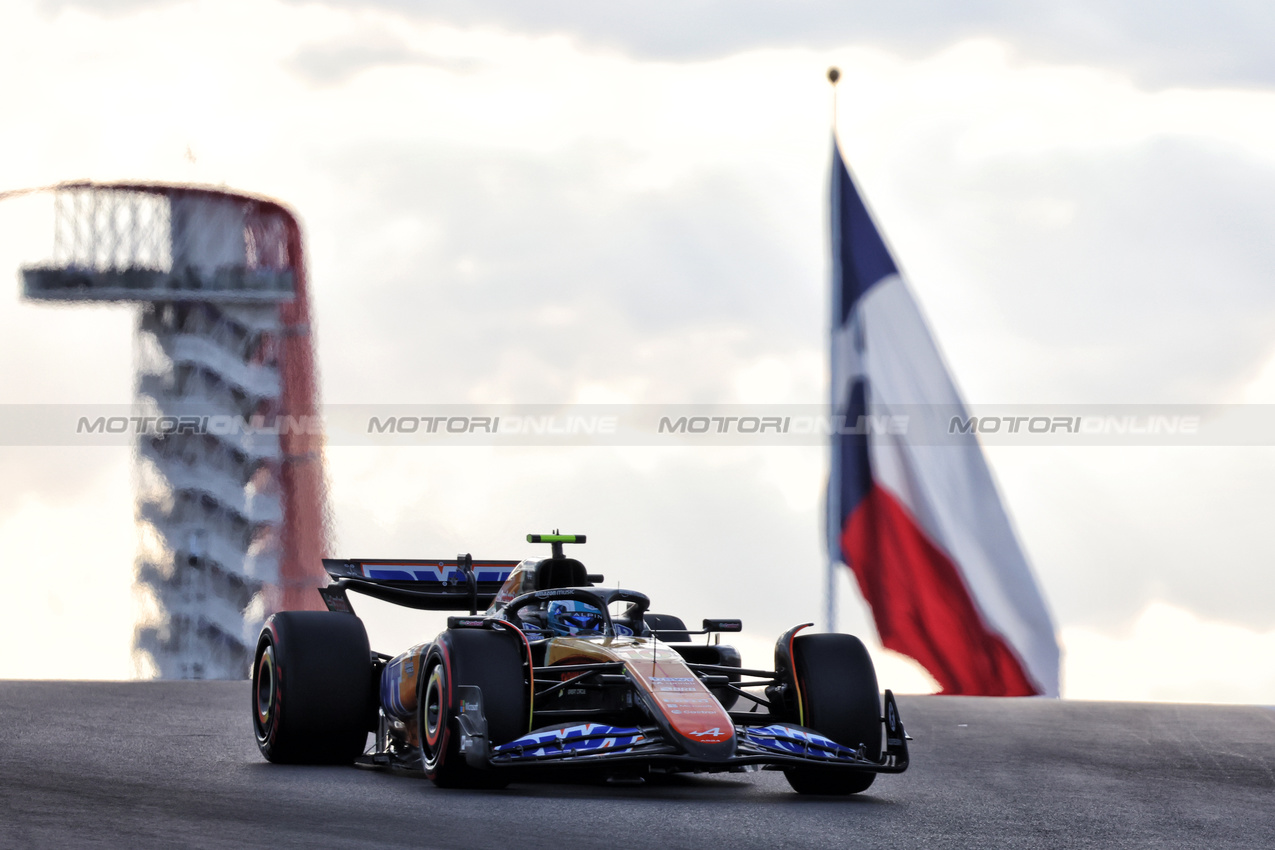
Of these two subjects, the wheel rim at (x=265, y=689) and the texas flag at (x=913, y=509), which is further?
the texas flag at (x=913, y=509)

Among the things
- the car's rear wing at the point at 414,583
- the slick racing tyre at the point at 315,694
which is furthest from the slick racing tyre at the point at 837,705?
the car's rear wing at the point at 414,583

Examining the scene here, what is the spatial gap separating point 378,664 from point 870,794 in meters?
3.81

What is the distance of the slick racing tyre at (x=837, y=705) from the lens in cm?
1084

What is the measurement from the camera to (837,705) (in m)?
11.0

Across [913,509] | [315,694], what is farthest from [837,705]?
[913,509]

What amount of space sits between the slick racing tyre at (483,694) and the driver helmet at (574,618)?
1.08 metres

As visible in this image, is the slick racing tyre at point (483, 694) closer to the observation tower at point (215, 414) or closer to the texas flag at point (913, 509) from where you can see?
the texas flag at point (913, 509)

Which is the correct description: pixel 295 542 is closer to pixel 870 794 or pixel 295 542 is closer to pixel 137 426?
pixel 137 426

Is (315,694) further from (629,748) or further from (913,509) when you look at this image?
(913,509)

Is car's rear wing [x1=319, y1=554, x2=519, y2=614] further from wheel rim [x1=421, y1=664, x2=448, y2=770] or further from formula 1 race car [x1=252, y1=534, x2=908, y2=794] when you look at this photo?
wheel rim [x1=421, y1=664, x2=448, y2=770]

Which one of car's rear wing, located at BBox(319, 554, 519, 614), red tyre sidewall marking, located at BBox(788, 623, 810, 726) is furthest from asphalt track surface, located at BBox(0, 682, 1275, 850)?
car's rear wing, located at BBox(319, 554, 519, 614)

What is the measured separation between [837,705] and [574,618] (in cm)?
194

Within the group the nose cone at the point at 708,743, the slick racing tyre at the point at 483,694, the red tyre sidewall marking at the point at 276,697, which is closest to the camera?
the nose cone at the point at 708,743

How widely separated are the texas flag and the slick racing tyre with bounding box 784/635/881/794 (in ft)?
20.2
